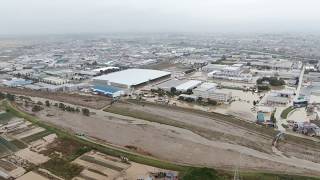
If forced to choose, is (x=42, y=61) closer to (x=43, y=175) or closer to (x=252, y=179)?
(x=43, y=175)

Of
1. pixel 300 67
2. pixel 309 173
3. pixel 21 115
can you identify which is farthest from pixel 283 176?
pixel 300 67

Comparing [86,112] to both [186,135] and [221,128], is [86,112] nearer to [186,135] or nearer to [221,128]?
[186,135]

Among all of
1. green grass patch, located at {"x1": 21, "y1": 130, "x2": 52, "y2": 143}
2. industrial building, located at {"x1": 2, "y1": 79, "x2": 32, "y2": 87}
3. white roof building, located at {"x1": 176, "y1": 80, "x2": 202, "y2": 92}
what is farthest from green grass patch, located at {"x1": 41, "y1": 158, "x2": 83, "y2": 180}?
industrial building, located at {"x1": 2, "y1": 79, "x2": 32, "y2": 87}

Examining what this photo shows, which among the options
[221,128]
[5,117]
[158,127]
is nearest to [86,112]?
[5,117]

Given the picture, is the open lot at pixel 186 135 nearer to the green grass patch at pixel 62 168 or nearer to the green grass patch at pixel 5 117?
the green grass patch at pixel 5 117

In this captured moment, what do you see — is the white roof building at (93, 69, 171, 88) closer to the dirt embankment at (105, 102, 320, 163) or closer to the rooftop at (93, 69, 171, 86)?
the rooftop at (93, 69, 171, 86)
